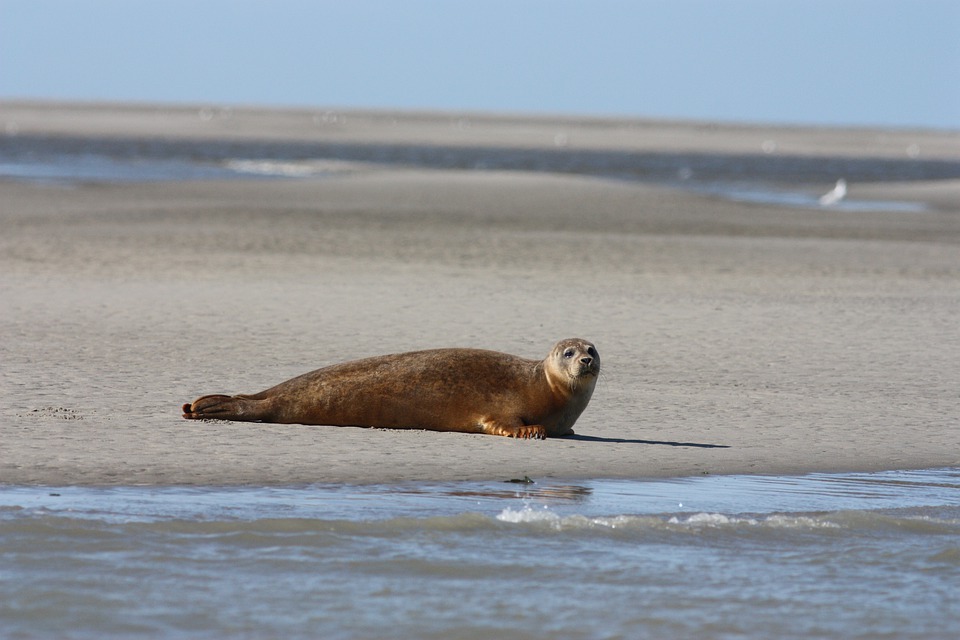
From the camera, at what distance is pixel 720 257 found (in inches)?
666

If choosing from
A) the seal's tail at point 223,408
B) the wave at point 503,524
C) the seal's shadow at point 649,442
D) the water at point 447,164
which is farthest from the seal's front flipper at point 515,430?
the water at point 447,164

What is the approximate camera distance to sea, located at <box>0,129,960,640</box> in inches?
180

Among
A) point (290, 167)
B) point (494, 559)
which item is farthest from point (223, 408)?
point (290, 167)

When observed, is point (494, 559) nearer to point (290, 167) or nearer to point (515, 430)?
point (515, 430)

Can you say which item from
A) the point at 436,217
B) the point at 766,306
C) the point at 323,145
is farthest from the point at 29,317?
the point at 323,145

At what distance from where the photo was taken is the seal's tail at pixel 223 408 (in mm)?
7383

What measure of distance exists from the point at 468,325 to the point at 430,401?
12.3 feet

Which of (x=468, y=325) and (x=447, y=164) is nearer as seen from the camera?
(x=468, y=325)

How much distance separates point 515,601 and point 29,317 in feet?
22.9

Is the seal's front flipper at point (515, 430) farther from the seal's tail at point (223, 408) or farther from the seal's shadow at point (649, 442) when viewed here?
the seal's tail at point (223, 408)

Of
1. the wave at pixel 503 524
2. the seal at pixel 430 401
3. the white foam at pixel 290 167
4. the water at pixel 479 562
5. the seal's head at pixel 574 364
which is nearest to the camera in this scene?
the water at pixel 479 562

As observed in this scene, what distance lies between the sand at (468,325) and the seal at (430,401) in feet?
0.36

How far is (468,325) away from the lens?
36.4ft

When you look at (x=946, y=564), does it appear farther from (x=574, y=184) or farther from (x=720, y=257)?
(x=574, y=184)
